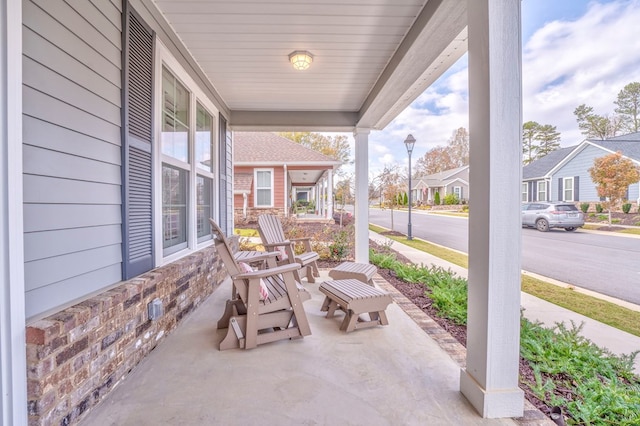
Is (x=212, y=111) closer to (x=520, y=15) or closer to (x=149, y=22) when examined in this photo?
(x=149, y=22)

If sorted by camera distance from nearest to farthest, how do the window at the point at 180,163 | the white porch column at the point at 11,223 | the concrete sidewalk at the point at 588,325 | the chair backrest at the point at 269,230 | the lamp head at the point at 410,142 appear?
the white porch column at the point at 11,223
the concrete sidewalk at the point at 588,325
the window at the point at 180,163
the chair backrest at the point at 269,230
the lamp head at the point at 410,142

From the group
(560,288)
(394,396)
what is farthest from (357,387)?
(560,288)

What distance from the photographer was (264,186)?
427 inches

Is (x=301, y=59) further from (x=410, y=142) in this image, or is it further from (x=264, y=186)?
(x=264, y=186)

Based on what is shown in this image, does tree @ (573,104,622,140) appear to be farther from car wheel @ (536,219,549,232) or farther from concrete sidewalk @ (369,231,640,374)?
car wheel @ (536,219,549,232)

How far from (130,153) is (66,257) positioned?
862 mm

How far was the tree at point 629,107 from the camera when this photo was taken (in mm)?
2633

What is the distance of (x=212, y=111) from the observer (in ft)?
13.9

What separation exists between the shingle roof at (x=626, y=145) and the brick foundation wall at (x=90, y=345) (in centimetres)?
511

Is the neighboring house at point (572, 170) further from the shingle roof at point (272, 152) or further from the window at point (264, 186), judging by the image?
the window at point (264, 186)

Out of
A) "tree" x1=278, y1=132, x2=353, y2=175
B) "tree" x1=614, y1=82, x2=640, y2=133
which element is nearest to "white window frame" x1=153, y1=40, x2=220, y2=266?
"tree" x1=614, y1=82, x2=640, y2=133

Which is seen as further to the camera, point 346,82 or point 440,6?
point 346,82

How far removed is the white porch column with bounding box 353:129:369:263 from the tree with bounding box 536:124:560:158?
2831 millimetres

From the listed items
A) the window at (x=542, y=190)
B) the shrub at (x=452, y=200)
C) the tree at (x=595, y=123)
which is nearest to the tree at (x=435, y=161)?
the shrub at (x=452, y=200)
